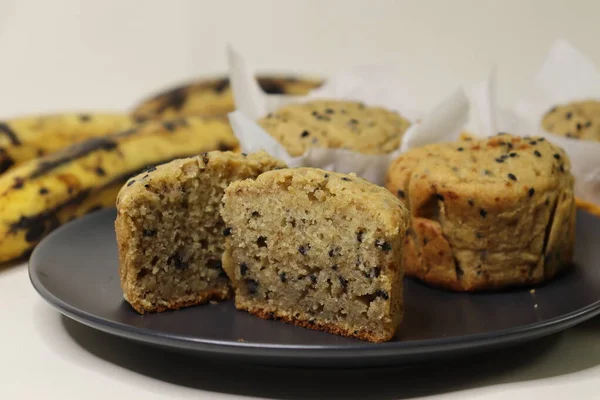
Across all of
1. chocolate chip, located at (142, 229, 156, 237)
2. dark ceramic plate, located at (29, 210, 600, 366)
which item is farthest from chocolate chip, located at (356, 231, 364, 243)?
chocolate chip, located at (142, 229, 156, 237)

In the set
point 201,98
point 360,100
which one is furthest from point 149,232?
point 201,98

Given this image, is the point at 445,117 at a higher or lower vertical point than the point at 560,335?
higher

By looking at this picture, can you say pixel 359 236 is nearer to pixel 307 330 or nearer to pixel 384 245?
pixel 384 245

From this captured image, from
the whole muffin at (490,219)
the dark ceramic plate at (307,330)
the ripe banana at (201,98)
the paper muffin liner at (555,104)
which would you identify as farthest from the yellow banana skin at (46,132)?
the whole muffin at (490,219)

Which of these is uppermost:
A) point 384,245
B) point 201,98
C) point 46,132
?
point 384,245

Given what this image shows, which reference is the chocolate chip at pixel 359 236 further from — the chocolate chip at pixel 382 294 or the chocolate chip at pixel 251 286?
the chocolate chip at pixel 251 286

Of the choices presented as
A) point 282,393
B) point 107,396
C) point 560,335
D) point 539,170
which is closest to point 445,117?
point 539,170

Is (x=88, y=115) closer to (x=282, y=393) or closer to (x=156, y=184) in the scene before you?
(x=156, y=184)

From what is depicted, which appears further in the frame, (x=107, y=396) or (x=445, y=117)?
(x=445, y=117)
